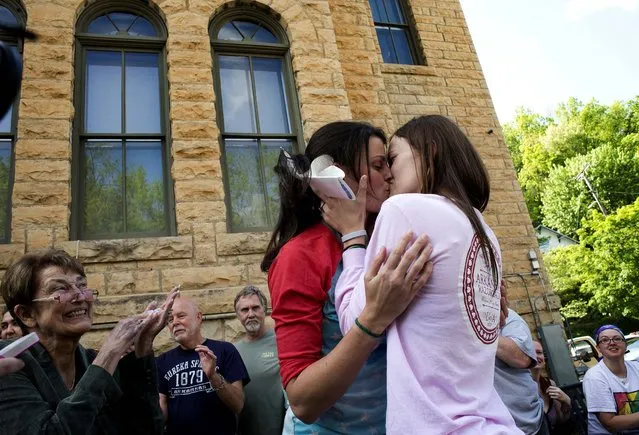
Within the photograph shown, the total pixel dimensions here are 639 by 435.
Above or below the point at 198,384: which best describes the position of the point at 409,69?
above

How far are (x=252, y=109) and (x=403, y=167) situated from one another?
15.3 ft

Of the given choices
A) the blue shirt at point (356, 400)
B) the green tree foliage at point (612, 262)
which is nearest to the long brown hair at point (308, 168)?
the blue shirt at point (356, 400)

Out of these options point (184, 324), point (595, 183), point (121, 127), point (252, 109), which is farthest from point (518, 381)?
point (595, 183)

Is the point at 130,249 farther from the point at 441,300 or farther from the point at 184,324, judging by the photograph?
the point at 441,300

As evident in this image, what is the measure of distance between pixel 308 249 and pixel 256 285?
3.57m

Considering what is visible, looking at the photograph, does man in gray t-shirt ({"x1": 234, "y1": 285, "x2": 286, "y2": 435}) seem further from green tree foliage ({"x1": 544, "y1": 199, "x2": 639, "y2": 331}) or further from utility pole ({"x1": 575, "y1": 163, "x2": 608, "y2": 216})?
utility pole ({"x1": 575, "y1": 163, "x2": 608, "y2": 216})

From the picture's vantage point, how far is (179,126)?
531cm

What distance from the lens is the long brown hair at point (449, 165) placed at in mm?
1489

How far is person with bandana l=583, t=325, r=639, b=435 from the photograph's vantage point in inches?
173

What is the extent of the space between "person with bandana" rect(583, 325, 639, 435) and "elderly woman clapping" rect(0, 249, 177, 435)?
417cm

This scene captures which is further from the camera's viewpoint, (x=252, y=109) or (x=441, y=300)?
(x=252, y=109)

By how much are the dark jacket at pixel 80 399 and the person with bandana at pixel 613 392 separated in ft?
13.6

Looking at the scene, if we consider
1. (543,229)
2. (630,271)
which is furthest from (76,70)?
(543,229)

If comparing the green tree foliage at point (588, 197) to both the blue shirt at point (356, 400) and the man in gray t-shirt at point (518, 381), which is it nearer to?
the man in gray t-shirt at point (518, 381)
